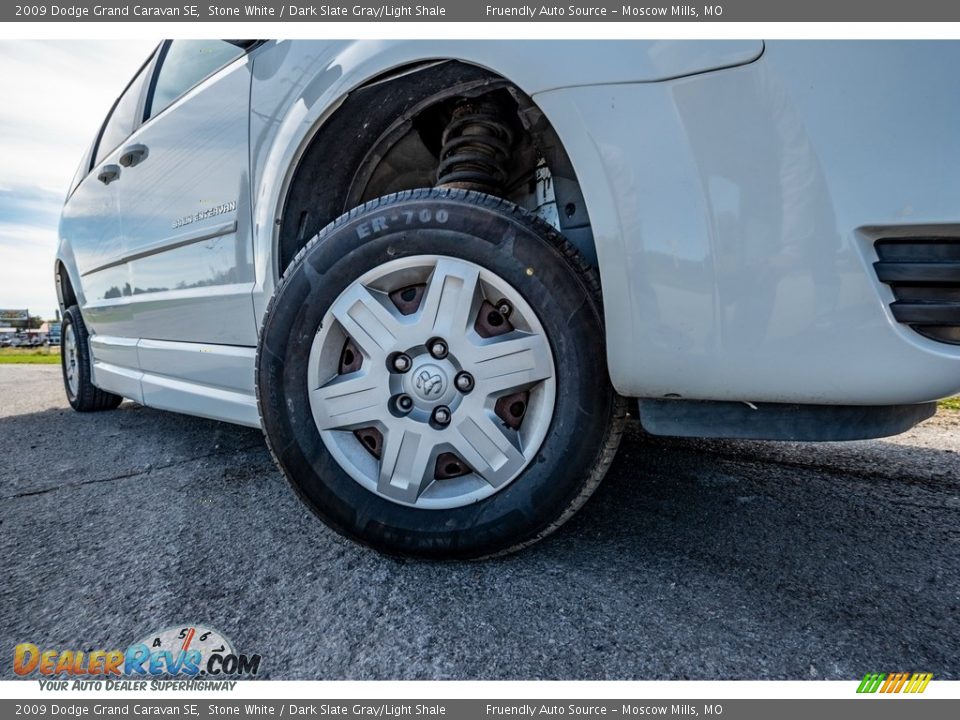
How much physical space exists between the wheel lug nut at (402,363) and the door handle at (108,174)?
200 cm

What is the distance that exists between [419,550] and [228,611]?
1.30 feet

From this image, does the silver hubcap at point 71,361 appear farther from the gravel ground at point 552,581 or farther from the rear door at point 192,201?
the gravel ground at point 552,581

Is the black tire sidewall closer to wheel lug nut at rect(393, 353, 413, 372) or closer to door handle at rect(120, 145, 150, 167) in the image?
door handle at rect(120, 145, 150, 167)

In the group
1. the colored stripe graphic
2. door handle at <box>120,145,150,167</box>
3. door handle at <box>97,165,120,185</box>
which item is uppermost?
door handle at <box>120,145,150,167</box>

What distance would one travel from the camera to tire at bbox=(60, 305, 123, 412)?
3.16m

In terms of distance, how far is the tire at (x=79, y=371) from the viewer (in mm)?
3156

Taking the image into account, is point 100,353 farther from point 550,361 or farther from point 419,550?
point 550,361

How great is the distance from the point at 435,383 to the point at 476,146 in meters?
0.68

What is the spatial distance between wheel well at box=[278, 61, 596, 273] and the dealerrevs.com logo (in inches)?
39.5

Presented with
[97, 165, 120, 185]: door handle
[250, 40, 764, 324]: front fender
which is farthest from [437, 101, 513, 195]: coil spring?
[97, 165, 120, 185]: door handle

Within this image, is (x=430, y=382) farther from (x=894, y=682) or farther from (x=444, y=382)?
(x=894, y=682)

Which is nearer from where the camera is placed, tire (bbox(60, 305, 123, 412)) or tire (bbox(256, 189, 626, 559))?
tire (bbox(256, 189, 626, 559))

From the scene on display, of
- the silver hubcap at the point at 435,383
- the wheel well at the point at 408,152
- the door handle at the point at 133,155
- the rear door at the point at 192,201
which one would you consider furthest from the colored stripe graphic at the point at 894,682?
the door handle at the point at 133,155

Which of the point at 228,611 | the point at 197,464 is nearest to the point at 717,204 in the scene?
the point at 228,611
